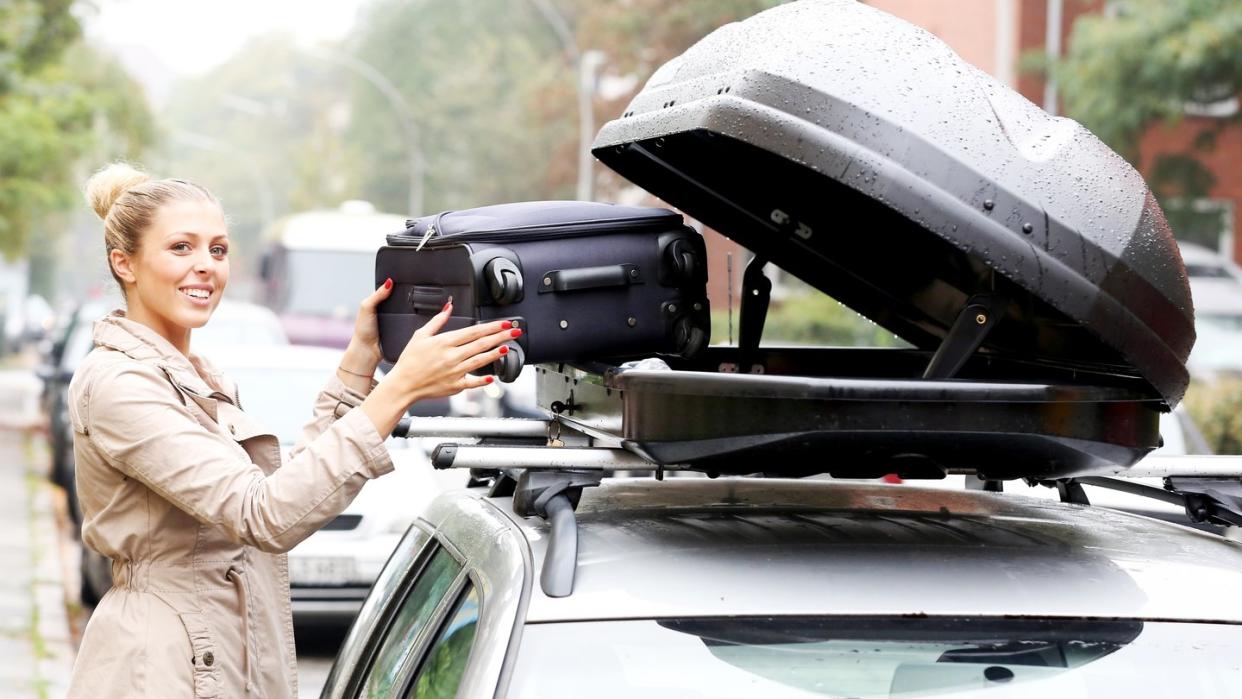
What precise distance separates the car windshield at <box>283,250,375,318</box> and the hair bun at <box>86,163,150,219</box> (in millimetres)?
20398

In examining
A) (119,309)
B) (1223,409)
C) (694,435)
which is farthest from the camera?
(1223,409)

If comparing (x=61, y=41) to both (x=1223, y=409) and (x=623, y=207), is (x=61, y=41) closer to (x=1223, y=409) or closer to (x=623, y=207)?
(x=1223, y=409)

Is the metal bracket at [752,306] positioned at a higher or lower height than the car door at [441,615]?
higher

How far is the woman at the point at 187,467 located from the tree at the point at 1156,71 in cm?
1827

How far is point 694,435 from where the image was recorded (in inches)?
92.5

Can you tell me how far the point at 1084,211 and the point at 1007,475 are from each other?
415 millimetres

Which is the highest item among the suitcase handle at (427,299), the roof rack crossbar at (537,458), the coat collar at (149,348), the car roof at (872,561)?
the suitcase handle at (427,299)

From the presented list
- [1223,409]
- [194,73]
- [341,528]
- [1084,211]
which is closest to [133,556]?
[1084,211]

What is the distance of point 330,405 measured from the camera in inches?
130

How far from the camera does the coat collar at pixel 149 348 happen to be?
2852mm

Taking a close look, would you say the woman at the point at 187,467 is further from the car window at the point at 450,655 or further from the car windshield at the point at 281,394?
the car windshield at the point at 281,394

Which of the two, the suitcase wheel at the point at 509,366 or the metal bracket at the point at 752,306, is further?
the metal bracket at the point at 752,306

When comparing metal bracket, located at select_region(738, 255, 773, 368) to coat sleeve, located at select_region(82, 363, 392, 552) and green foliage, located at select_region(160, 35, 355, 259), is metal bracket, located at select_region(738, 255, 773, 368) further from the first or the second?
green foliage, located at select_region(160, 35, 355, 259)

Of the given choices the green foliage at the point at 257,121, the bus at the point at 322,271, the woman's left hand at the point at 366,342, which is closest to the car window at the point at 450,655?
the woman's left hand at the point at 366,342
